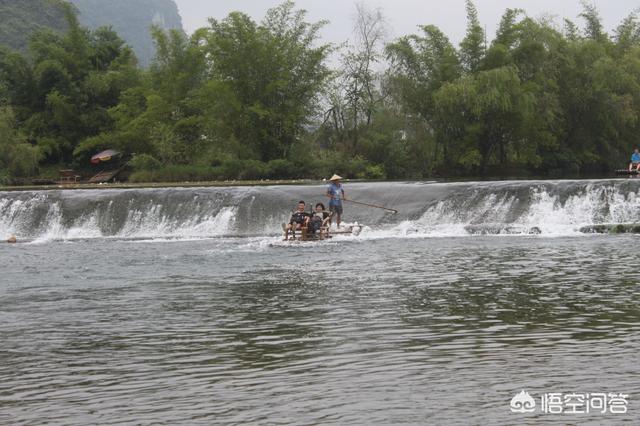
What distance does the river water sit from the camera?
759 centimetres

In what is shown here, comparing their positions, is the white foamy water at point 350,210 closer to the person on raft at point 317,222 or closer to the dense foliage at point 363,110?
the person on raft at point 317,222

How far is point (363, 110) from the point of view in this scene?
5491 centimetres

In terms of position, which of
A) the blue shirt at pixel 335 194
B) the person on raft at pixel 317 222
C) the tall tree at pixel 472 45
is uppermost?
the tall tree at pixel 472 45

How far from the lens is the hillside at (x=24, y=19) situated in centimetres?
8050

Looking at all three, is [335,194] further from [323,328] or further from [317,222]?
[323,328]

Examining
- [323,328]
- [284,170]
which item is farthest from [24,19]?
[323,328]

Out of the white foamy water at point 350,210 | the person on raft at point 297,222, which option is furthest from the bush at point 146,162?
the person on raft at point 297,222

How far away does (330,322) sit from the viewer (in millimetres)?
11430

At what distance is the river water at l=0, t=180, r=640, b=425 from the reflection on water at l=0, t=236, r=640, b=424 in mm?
30

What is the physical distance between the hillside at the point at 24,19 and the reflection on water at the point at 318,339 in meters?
67.8

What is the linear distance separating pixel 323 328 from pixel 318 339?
753 millimetres

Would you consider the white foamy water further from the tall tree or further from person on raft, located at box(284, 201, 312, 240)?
the tall tree

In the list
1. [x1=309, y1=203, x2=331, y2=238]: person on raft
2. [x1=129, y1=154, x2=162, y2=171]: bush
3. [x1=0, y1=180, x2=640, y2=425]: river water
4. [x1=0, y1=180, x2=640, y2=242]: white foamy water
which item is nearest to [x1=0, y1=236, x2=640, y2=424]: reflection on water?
[x1=0, y1=180, x2=640, y2=425]: river water

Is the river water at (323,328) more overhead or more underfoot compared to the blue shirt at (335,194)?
more underfoot
